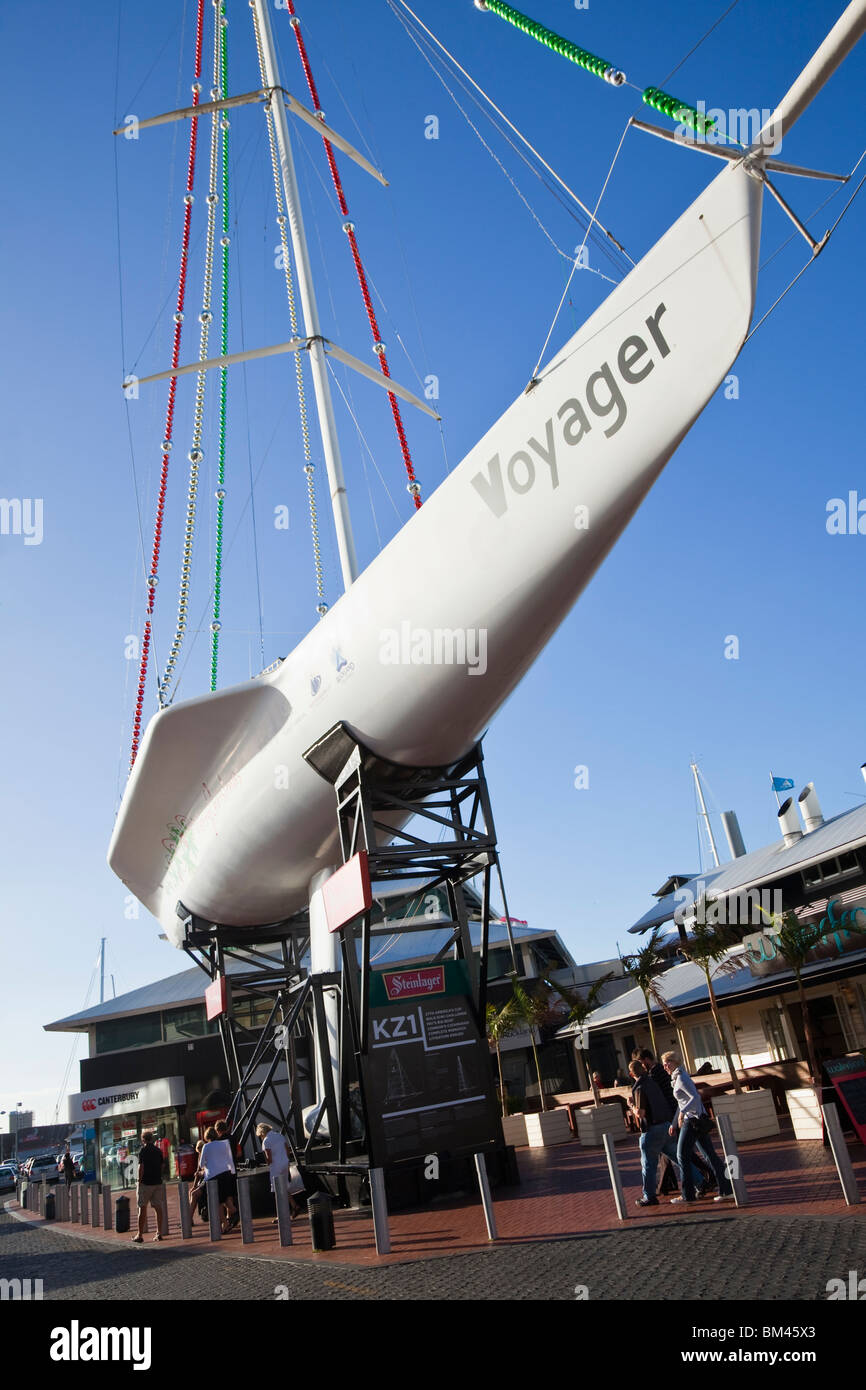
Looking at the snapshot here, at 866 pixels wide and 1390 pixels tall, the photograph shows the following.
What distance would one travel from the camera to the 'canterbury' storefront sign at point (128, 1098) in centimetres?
3344

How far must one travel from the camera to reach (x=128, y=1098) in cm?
3403

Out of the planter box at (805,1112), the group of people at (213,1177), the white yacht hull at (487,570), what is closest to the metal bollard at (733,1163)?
Result: the planter box at (805,1112)

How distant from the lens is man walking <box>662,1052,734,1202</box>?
28.9 feet

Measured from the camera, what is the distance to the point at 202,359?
16000mm

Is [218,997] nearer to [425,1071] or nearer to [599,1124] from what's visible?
[425,1071]

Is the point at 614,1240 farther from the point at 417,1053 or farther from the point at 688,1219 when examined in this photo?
the point at 417,1053

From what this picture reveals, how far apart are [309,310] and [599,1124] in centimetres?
1557

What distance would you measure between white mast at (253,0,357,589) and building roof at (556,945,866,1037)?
11.9 m

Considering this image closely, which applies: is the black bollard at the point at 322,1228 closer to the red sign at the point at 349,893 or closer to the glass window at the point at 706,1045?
the red sign at the point at 349,893

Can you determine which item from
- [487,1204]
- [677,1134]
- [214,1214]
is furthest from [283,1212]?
[677,1134]

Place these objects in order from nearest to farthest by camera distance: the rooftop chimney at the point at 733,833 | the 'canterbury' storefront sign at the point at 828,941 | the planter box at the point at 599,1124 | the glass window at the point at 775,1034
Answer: the planter box at the point at 599,1124 → the 'canterbury' storefront sign at the point at 828,941 → the glass window at the point at 775,1034 → the rooftop chimney at the point at 733,833

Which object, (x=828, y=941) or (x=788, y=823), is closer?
(x=828, y=941)

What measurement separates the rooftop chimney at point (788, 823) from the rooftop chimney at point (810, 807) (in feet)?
0.94

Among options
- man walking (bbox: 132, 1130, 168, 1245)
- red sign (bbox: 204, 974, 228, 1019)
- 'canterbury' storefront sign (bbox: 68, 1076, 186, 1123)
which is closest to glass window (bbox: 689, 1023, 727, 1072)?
red sign (bbox: 204, 974, 228, 1019)
